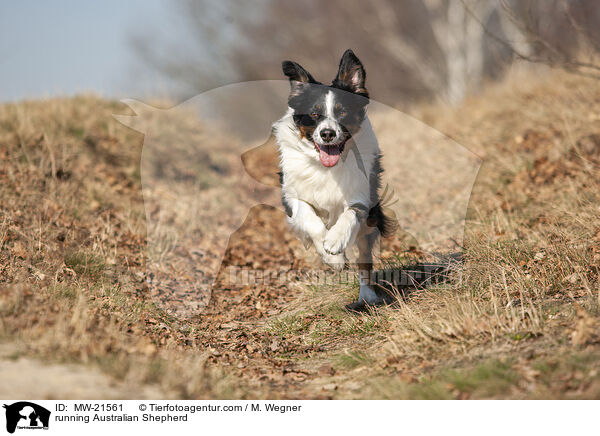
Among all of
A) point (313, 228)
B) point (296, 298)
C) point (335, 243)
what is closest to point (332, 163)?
point (313, 228)

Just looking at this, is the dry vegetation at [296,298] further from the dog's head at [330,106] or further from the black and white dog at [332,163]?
the dog's head at [330,106]

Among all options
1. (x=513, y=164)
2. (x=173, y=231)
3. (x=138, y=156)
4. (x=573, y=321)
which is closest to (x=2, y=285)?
(x=173, y=231)

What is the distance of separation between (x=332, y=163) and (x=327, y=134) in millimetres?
302

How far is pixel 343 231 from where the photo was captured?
4348 millimetres

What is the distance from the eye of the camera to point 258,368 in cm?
393

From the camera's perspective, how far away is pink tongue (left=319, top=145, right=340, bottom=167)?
448 cm

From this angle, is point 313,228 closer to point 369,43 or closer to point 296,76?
point 296,76

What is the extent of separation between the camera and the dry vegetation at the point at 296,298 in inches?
123

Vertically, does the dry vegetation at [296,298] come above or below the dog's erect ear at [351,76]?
below

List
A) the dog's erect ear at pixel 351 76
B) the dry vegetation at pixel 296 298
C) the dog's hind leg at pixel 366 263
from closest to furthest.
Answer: the dry vegetation at pixel 296 298 < the dog's erect ear at pixel 351 76 < the dog's hind leg at pixel 366 263
